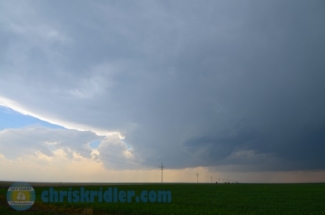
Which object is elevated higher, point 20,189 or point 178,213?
point 20,189

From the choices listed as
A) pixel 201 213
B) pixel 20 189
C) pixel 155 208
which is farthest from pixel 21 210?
pixel 201 213

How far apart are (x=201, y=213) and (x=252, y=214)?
4801mm

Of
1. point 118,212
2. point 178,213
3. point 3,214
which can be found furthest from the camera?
point 118,212

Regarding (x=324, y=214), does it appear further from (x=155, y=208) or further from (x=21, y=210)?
(x=21, y=210)

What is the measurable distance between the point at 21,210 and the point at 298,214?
27432 millimetres

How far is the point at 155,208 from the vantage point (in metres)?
30.9

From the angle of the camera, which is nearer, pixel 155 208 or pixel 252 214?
pixel 252 214

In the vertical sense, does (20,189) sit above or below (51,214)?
above

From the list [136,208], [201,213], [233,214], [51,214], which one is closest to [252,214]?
[233,214]

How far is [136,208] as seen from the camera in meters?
30.8

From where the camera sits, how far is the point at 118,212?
1168 inches

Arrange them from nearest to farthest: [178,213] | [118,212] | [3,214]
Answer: [3,214] < [178,213] < [118,212]

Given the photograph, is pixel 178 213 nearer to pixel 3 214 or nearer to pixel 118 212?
pixel 118 212

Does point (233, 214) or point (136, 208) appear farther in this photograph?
point (136, 208)
